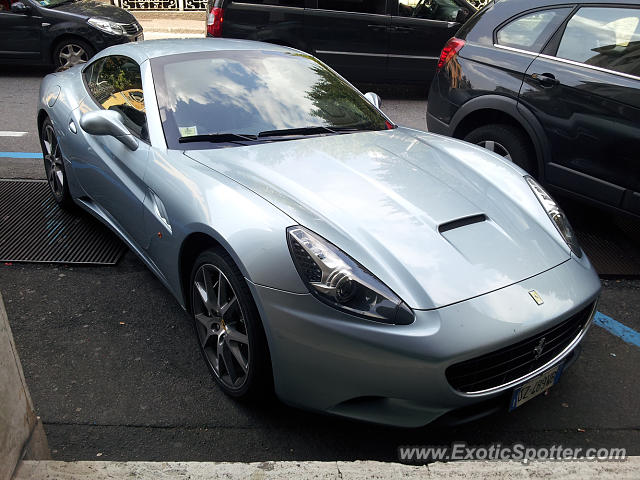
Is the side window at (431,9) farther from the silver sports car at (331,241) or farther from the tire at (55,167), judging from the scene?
the tire at (55,167)

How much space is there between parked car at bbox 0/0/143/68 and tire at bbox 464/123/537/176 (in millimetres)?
6611

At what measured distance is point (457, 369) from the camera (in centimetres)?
227

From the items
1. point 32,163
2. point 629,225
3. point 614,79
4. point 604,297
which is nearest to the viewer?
point 604,297

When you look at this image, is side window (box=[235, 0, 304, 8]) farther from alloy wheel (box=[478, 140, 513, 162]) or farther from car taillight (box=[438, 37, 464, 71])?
alloy wheel (box=[478, 140, 513, 162])

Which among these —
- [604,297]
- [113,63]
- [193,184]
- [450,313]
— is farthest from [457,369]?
[113,63]

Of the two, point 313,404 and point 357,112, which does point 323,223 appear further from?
point 357,112

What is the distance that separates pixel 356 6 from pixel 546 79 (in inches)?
185

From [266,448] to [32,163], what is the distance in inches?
177

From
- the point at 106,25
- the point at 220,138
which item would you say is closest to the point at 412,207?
the point at 220,138

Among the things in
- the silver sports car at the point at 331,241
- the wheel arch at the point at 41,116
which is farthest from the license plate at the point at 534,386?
the wheel arch at the point at 41,116

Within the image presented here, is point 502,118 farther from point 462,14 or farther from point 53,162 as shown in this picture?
point 462,14

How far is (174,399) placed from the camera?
284cm

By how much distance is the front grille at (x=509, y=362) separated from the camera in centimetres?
229

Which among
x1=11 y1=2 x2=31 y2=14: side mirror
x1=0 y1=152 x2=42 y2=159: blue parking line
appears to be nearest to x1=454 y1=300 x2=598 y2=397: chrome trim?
x1=0 y1=152 x2=42 y2=159: blue parking line
